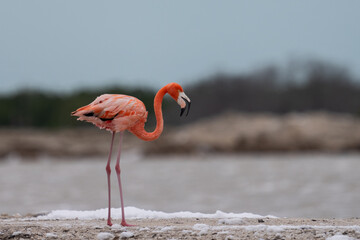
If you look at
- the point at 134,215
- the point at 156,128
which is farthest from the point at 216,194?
the point at 156,128

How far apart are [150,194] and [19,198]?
13.1ft

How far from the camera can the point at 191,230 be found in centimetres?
587

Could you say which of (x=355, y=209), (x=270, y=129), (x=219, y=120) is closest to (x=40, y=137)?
(x=219, y=120)

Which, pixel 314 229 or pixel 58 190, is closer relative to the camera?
pixel 314 229

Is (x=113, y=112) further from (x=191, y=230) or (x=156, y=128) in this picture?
(x=191, y=230)

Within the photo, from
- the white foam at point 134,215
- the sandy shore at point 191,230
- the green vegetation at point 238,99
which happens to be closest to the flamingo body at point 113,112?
the sandy shore at point 191,230

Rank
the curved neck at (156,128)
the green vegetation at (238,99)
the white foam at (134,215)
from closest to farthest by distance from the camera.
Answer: the curved neck at (156,128), the white foam at (134,215), the green vegetation at (238,99)

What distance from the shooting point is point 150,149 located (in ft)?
165

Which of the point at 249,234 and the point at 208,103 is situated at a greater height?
the point at 208,103

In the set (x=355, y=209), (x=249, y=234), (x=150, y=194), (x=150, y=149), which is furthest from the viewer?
(x=150, y=149)

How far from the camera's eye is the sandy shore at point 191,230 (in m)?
5.62

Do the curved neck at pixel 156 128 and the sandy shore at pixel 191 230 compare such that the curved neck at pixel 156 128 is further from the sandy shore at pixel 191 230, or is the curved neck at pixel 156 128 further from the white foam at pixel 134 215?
the white foam at pixel 134 215

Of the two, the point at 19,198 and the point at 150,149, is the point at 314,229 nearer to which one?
the point at 19,198

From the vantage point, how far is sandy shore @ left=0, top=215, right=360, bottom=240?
562cm
